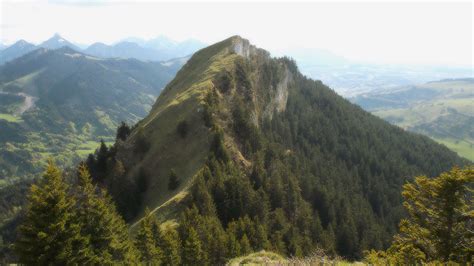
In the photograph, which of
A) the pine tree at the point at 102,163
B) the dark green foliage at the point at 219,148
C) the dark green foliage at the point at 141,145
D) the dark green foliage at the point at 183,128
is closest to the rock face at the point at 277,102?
the dark green foliage at the point at 183,128

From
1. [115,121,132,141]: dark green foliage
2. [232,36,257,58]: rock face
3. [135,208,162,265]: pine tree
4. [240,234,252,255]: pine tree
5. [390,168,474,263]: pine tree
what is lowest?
[240,234,252,255]: pine tree

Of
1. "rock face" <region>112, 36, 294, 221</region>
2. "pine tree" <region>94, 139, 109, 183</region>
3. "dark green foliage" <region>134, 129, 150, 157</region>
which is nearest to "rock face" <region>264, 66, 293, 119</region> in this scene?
"rock face" <region>112, 36, 294, 221</region>

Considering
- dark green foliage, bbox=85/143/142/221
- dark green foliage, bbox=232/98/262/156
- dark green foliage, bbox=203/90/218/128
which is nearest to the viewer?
dark green foliage, bbox=85/143/142/221

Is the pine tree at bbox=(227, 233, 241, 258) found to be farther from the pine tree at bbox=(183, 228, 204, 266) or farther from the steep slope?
the pine tree at bbox=(183, 228, 204, 266)

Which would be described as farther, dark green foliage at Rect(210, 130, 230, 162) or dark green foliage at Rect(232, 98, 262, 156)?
dark green foliage at Rect(232, 98, 262, 156)

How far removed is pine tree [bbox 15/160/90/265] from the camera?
30953mm

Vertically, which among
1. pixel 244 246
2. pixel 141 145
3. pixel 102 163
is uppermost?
pixel 141 145

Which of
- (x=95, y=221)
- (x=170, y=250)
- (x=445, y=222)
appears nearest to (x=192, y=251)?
(x=170, y=250)

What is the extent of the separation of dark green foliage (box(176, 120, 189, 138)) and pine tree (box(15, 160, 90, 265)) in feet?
203

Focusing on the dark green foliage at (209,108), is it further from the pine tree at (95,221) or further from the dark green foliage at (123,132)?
the pine tree at (95,221)

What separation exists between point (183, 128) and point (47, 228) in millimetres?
64552

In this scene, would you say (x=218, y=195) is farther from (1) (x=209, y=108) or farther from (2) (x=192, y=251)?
(1) (x=209, y=108)

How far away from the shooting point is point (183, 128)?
A: 95.1m

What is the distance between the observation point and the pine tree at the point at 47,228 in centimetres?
3095
